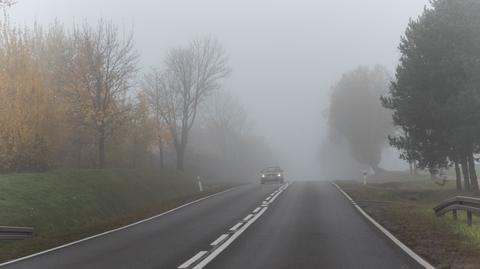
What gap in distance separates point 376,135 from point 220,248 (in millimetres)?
49177

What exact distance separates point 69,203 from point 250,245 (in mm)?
10580

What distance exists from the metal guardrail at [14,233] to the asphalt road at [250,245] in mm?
2045

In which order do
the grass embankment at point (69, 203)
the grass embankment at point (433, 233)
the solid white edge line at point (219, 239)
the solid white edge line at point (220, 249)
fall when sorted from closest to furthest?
the solid white edge line at point (220, 249), the grass embankment at point (433, 233), the solid white edge line at point (219, 239), the grass embankment at point (69, 203)

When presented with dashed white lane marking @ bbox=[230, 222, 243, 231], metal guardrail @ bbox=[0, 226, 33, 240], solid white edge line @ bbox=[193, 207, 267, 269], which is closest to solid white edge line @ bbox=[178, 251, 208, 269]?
solid white edge line @ bbox=[193, 207, 267, 269]

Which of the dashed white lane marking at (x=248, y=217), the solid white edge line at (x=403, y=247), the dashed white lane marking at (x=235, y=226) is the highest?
the dashed white lane marking at (x=248, y=217)

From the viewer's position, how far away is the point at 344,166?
8850 cm

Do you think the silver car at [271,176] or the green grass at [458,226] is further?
the silver car at [271,176]

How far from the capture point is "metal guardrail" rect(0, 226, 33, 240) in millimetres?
11883

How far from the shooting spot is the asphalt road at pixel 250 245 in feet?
27.7

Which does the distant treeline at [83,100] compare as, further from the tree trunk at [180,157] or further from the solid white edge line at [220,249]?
the solid white edge line at [220,249]

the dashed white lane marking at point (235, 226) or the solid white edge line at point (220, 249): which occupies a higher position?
the dashed white lane marking at point (235, 226)

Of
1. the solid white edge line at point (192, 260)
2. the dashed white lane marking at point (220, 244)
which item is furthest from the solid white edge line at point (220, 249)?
the solid white edge line at point (192, 260)

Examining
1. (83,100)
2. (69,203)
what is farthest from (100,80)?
(69,203)

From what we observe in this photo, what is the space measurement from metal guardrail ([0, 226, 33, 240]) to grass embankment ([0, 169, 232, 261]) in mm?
203
